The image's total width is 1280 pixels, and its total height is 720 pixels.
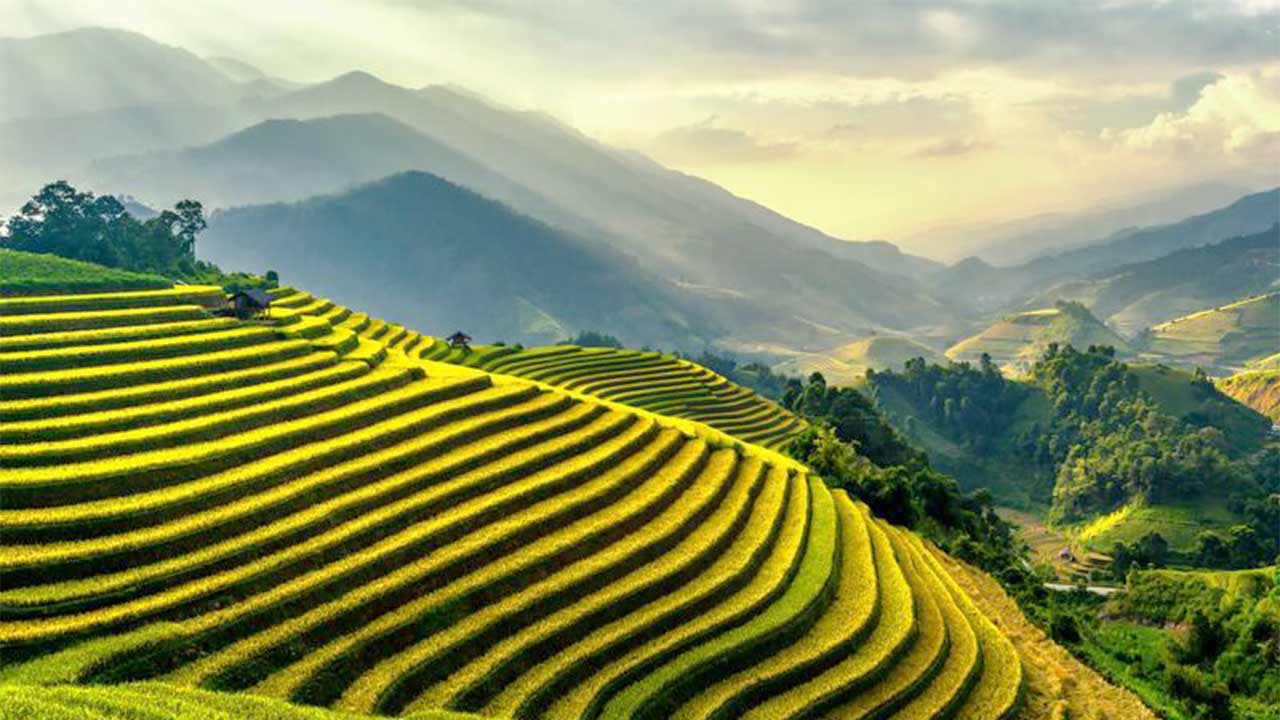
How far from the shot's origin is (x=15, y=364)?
76.4 ft

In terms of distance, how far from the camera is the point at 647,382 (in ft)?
204

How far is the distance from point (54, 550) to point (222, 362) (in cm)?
1194

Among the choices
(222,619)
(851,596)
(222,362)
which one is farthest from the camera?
(222,362)

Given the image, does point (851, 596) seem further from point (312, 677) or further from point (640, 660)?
point (312, 677)

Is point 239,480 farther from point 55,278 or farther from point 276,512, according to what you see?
point 55,278

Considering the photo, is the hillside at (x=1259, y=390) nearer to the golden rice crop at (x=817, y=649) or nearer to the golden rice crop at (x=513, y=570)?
the golden rice crop at (x=817, y=649)

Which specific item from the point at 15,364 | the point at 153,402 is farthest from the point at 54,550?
the point at 15,364

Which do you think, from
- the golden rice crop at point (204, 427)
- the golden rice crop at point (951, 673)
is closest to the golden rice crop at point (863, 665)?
the golden rice crop at point (951, 673)

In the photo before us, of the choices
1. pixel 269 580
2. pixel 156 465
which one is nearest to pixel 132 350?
pixel 156 465

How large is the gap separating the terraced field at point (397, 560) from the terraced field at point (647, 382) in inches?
846

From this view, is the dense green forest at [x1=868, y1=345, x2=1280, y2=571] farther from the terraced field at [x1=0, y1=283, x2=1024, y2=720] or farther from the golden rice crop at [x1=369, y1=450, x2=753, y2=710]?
the terraced field at [x1=0, y1=283, x2=1024, y2=720]

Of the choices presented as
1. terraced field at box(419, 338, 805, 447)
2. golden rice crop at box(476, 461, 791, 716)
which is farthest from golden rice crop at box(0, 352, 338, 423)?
terraced field at box(419, 338, 805, 447)

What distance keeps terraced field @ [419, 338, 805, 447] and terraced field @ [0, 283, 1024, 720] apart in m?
21.5

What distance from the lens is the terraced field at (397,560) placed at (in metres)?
14.8
